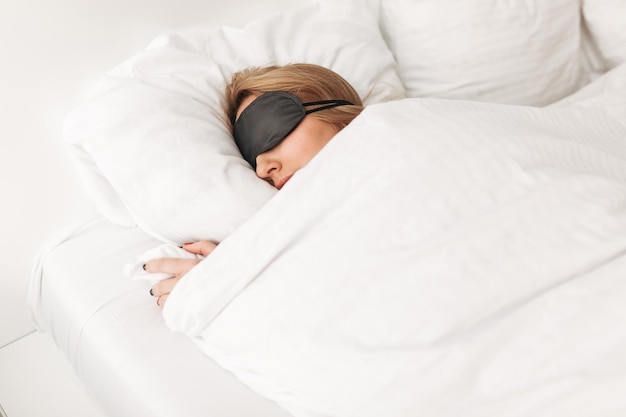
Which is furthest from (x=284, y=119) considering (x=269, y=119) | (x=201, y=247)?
(x=201, y=247)

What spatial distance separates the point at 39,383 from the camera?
1.15 meters

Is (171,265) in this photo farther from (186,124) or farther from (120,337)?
(186,124)

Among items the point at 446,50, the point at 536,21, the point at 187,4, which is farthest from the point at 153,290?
the point at 536,21

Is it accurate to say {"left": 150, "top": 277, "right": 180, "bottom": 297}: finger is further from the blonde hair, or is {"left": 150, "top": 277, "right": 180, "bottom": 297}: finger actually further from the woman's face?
the blonde hair

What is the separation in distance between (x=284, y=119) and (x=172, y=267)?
13.2 inches

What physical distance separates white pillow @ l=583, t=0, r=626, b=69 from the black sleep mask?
86 centimetres

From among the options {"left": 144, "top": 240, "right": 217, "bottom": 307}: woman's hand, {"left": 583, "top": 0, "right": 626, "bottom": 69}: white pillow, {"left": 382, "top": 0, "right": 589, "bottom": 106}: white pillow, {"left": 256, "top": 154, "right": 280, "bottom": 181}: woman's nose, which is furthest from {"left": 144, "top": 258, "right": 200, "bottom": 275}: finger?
Result: {"left": 583, "top": 0, "right": 626, "bottom": 69}: white pillow

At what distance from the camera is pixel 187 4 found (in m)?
1.31

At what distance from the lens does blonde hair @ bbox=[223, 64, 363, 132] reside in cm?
111

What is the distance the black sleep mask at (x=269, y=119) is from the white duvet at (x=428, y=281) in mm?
177

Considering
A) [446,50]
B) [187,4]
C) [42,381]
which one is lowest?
[42,381]

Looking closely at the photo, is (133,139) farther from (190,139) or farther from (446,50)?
(446,50)

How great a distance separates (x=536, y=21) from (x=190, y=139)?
939 millimetres

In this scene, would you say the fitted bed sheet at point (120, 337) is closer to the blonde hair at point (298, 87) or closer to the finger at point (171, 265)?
the finger at point (171, 265)
